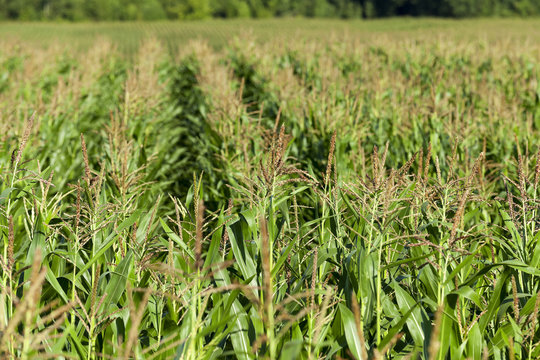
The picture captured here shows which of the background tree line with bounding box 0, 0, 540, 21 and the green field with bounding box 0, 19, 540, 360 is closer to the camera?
the green field with bounding box 0, 19, 540, 360

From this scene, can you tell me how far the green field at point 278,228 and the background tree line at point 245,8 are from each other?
83.8 m

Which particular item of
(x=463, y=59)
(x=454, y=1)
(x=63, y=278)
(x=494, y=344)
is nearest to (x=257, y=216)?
(x=63, y=278)

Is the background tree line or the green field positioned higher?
the background tree line

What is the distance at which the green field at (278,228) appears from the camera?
6.74 feet

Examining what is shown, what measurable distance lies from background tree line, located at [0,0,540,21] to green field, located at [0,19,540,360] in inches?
3300

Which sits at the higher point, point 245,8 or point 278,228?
point 245,8

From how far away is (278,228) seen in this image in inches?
109

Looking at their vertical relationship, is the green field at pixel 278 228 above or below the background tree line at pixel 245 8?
below

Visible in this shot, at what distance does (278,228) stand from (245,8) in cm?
10672

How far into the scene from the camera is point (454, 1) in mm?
85250

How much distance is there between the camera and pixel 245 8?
339 ft

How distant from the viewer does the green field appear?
2.05 meters

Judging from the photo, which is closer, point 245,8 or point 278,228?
point 278,228

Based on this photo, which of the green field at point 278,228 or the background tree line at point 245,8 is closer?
the green field at point 278,228
